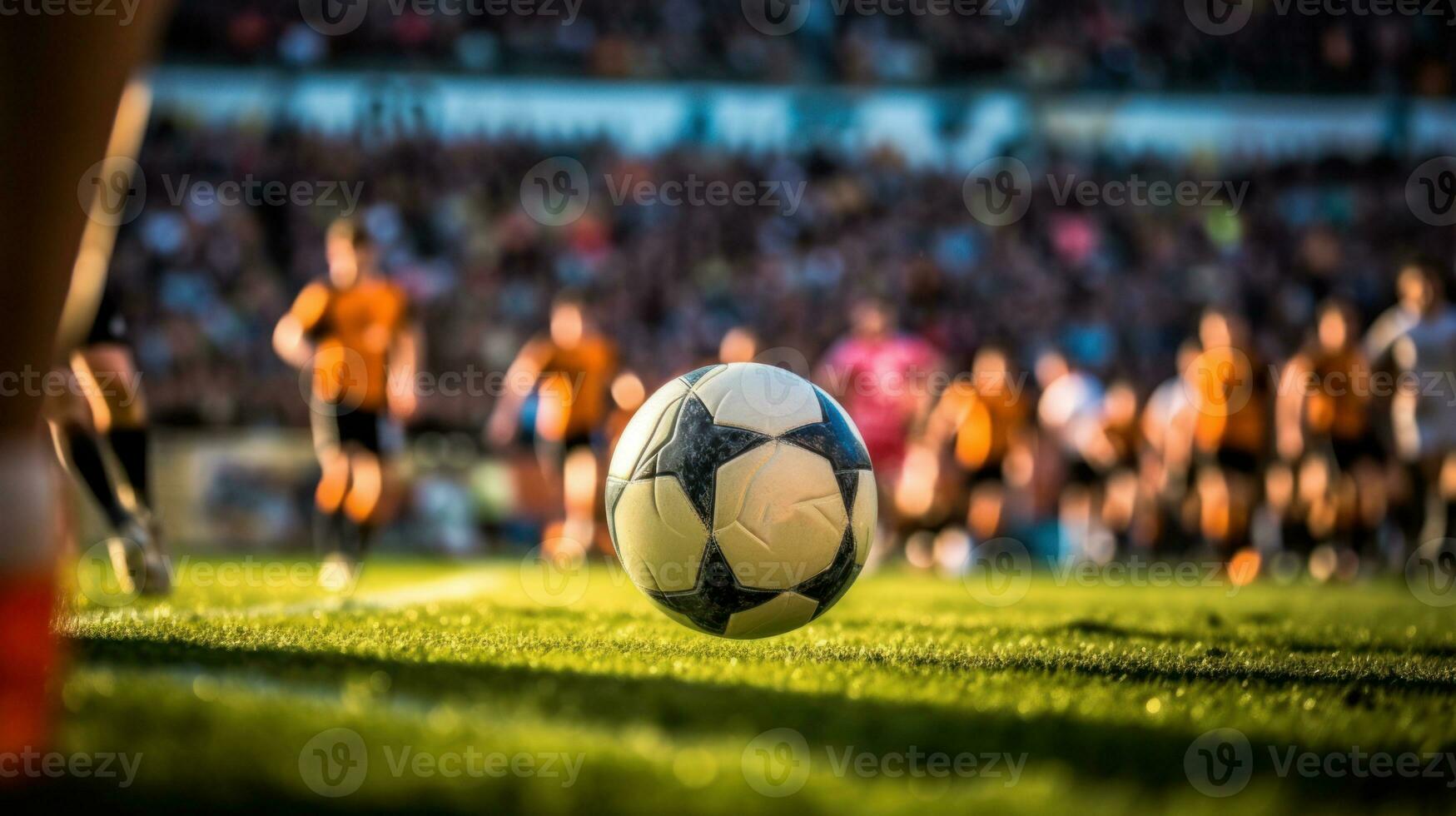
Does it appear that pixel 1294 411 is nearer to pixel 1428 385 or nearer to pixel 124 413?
pixel 1428 385

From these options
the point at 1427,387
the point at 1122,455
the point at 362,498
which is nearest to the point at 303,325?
the point at 362,498

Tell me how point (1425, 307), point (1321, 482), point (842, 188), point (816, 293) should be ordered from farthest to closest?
1. point (842, 188)
2. point (816, 293)
3. point (1321, 482)
4. point (1425, 307)

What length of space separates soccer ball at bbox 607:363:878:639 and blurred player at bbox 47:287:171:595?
243 centimetres

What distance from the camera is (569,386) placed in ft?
32.2

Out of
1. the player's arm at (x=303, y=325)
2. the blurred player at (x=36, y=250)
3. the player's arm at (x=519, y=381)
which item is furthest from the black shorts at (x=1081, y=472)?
the blurred player at (x=36, y=250)

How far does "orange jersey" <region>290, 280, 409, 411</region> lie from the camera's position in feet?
24.2

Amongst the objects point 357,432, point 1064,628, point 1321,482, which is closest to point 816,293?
point 1321,482

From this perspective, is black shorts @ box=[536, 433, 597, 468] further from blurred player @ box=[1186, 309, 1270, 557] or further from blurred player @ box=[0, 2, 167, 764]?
blurred player @ box=[0, 2, 167, 764]

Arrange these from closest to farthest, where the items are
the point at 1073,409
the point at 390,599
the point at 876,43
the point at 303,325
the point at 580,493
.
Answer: the point at 390,599 < the point at 303,325 < the point at 580,493 < the point at 1073,409 < the point at 876,43

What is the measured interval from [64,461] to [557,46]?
18.2m

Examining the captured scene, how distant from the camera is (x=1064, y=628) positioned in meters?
4.91

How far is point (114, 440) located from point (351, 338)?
2190mm

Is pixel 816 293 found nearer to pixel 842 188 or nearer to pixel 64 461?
pixel 842 188

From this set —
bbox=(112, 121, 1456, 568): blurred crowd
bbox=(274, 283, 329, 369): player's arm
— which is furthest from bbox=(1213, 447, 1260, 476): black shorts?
bbox=(274, 283, 329, 369): player's arm
